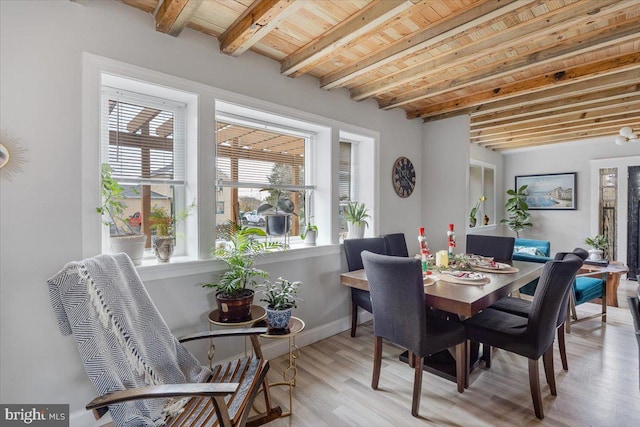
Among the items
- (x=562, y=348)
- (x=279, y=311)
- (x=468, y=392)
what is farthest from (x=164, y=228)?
(x=562, y=348)

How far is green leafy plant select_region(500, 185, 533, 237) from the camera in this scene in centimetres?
634

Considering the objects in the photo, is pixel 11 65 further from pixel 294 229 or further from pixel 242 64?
pixel 294 229

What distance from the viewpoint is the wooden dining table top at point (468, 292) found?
6.04 feet

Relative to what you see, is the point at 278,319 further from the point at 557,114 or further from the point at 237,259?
the point at 557,114

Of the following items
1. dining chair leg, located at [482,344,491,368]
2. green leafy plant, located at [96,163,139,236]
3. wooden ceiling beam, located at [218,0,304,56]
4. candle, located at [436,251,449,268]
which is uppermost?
wooden ceiling beam, located at [218,0,304,56]

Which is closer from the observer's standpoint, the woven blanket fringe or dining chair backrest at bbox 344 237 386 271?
the woven blanket fringe

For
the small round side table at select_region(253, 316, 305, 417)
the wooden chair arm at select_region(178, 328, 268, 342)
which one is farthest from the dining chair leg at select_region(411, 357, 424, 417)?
the wooden chair arm at select_region(178, 328, 268, 342)

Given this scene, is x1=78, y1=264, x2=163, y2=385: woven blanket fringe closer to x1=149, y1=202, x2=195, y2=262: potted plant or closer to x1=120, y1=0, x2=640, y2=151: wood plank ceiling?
x1=149, y1=202, x2=195, y2=262: potted plant

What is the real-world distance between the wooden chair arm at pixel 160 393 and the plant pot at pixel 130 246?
0.95 metres

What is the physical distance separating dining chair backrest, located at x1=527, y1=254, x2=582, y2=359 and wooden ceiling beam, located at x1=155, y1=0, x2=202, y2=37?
259 cm

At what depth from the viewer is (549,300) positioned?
1.92 m

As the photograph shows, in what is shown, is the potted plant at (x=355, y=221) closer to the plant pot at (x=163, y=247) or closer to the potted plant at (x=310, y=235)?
the potted plant at (x=310, y=235)

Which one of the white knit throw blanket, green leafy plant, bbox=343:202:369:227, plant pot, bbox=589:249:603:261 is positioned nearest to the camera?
the white knit throw blanket

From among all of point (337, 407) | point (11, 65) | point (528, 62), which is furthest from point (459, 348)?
point (11, 65)
